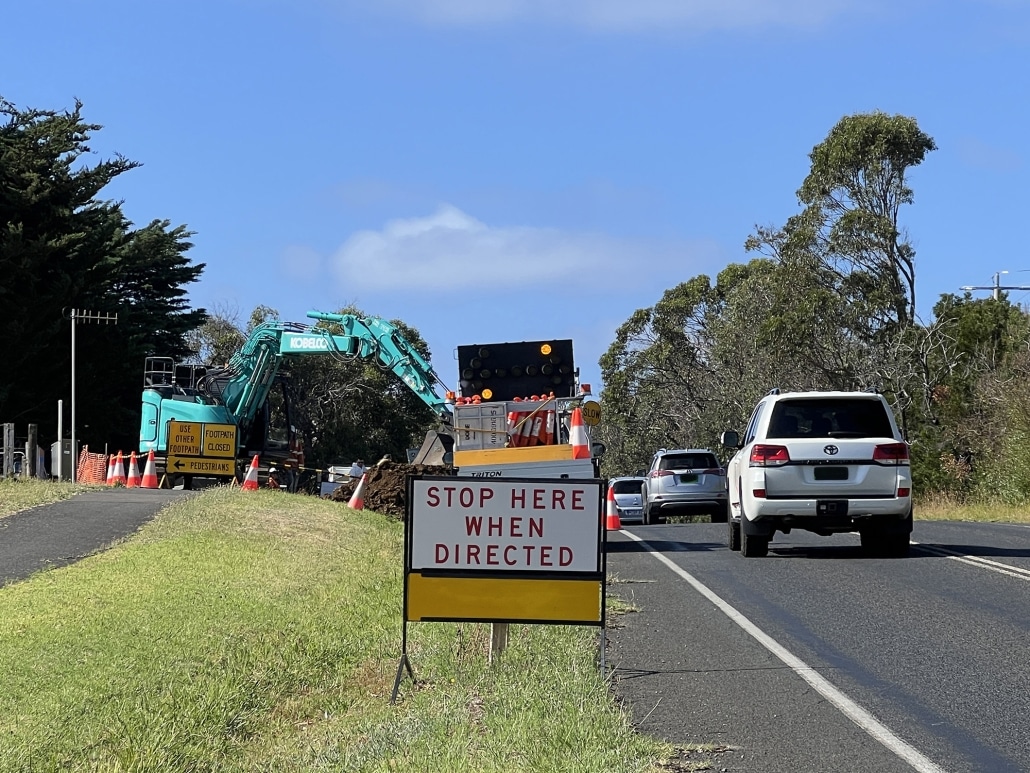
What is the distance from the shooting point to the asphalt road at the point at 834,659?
24.2 feet

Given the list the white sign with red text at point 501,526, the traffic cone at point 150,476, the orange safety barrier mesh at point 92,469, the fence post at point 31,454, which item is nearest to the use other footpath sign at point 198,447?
the traffic cone at point 150,476

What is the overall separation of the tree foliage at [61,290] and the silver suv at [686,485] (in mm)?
23494

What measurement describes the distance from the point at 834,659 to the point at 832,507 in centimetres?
712

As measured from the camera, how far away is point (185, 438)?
33.7 meters

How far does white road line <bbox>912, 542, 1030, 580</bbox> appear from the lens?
14.9 metres

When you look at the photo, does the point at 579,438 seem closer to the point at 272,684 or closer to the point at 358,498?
the point at 358,498

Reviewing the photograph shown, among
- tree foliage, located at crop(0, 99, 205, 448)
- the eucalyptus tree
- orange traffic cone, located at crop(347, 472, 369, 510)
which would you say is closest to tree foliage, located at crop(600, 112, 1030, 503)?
the eucalyptus tree

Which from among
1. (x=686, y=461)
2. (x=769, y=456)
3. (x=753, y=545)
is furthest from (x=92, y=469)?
(x=769, y=456)

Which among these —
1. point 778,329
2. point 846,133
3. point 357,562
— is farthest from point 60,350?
point 357,562

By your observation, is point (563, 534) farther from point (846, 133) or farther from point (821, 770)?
point (846, 133)

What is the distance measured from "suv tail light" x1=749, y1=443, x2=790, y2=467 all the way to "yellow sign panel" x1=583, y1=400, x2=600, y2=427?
10.5 feet

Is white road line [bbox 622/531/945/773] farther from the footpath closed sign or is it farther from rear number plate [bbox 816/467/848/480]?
rear number plate [bbox 816/467/848/480]

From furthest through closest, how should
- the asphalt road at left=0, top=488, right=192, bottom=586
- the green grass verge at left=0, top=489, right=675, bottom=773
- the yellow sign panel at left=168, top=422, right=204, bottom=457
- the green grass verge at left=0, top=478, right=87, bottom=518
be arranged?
the yellow sign panel at left=168, top=422, right=204, bottom=457, the green grass verge at left=0, top=478, right=87, bottom=518, the asphalt road at left=0, top=488, right=192, bottom=586, the green grass verge at left=0, top=489, right=675, bottom=773

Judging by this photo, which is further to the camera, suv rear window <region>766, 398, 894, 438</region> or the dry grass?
the dry grass
